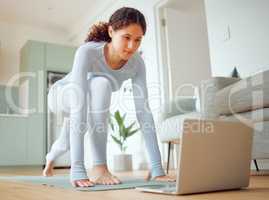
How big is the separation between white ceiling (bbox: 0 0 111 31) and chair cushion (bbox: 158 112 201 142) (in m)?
3.01

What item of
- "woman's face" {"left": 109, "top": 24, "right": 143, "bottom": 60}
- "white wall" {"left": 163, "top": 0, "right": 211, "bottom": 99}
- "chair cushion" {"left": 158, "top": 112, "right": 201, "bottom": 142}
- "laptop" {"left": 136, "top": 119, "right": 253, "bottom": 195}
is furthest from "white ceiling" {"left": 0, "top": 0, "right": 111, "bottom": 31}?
"laptop" {"left": 136, "top": 119, "right": 253, "bottom": 195}

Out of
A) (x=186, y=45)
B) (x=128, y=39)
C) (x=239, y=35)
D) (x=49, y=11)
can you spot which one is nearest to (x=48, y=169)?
(x=128, y=39)

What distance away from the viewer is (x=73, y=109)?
1.35 metres

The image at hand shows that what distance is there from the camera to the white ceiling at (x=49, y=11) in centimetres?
506

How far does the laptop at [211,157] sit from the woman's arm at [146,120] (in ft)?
1.51

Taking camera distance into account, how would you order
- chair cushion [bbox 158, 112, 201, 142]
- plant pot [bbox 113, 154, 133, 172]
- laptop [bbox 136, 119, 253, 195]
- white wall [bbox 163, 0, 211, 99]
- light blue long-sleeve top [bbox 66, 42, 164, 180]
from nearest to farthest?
laptop [bbox 136, 119, 253, 195], light blue long-sleeve top [bbox 66, 42, 164, 180], chair cushion [bbox 158, 112, 201, 142], plant pot [bbox 113, 154, 133, 172], white wall [bbox 163, 0, 211, 99]

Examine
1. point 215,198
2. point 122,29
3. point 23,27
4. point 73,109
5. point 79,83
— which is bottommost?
point 215,198

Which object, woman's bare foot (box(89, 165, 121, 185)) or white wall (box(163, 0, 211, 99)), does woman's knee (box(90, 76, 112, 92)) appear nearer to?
woman's bare foot (box(89, 165, 121, 185))

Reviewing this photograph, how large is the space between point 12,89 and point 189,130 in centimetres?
551

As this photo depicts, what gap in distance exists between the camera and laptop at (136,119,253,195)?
34.1 inches

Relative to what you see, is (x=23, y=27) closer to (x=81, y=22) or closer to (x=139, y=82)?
(x=81, y=22)

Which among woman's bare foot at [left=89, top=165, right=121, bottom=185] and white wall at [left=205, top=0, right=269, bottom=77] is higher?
white wall at [left=205, top=0, right=269, bottom=77]

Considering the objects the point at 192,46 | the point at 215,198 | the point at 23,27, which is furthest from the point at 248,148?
the point at 23,27

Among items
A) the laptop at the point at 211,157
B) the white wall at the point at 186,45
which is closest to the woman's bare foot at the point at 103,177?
the laptop at the point at 211,157
